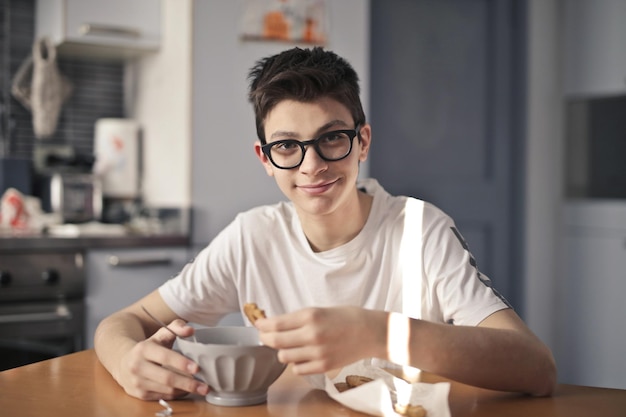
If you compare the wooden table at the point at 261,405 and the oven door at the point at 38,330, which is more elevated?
the wooden table at the point at 261,405

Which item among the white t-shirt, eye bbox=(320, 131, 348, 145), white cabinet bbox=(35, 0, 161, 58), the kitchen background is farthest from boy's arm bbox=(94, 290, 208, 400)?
white cabinet bbox=(35, 0, 161, 58)

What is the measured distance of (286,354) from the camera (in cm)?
96

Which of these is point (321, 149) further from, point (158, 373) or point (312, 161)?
point (158, 373)

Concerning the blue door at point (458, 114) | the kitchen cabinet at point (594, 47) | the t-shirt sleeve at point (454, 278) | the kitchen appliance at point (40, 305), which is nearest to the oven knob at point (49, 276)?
the kitchen appliance at point (40, 305)

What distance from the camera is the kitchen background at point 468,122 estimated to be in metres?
2.80

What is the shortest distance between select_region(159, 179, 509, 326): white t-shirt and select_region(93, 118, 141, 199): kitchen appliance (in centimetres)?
155

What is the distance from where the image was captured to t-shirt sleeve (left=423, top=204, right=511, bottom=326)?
132 centimetres

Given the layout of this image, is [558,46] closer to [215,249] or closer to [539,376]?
[215,249]

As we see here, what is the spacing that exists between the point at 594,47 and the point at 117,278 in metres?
2.37

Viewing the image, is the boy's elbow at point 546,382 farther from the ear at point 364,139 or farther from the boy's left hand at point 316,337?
the ear at point 364,139

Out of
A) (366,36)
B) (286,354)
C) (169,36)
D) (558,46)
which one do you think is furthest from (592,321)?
(286,354)

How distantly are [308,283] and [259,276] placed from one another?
112 mm

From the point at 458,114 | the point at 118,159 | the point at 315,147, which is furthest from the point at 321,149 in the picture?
the point at 458,114

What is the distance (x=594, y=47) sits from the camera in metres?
3.40
